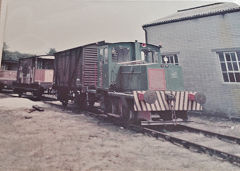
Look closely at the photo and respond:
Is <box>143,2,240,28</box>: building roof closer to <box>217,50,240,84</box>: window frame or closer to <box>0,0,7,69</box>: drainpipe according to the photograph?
<box>217,50,240,84</box>: window frame

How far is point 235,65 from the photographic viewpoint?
5219 millimetres

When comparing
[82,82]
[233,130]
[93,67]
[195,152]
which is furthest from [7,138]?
[233,130]

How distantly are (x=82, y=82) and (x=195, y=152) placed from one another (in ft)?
16.8

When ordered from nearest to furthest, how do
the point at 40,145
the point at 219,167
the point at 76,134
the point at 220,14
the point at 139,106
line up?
1. the point at 219,167
2. the point at 40,145
3. the point at 76,134
4. the point at 139,106
5. the point at 220,14

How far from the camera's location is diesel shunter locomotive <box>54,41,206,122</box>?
4.18 m

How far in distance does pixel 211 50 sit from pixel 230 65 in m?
0.93

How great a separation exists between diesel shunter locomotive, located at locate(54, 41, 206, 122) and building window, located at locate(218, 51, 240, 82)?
6.80 ft

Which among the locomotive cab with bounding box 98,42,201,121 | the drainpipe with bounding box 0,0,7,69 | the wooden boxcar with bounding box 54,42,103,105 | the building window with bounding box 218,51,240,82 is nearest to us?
the drainpipe with bounding box 0,0,7,69

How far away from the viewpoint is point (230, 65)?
540 centimetres

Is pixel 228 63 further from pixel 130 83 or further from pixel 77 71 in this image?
pixel 77 71

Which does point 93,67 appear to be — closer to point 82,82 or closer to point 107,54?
point 82,82

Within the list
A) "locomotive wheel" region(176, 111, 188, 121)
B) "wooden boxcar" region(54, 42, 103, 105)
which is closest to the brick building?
"locomotive wheel" region(176, 111, 188, 121)

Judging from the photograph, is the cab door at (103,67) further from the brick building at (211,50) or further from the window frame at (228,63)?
the window frame at (228,63)

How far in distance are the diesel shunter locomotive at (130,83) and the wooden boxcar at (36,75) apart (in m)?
3.35
